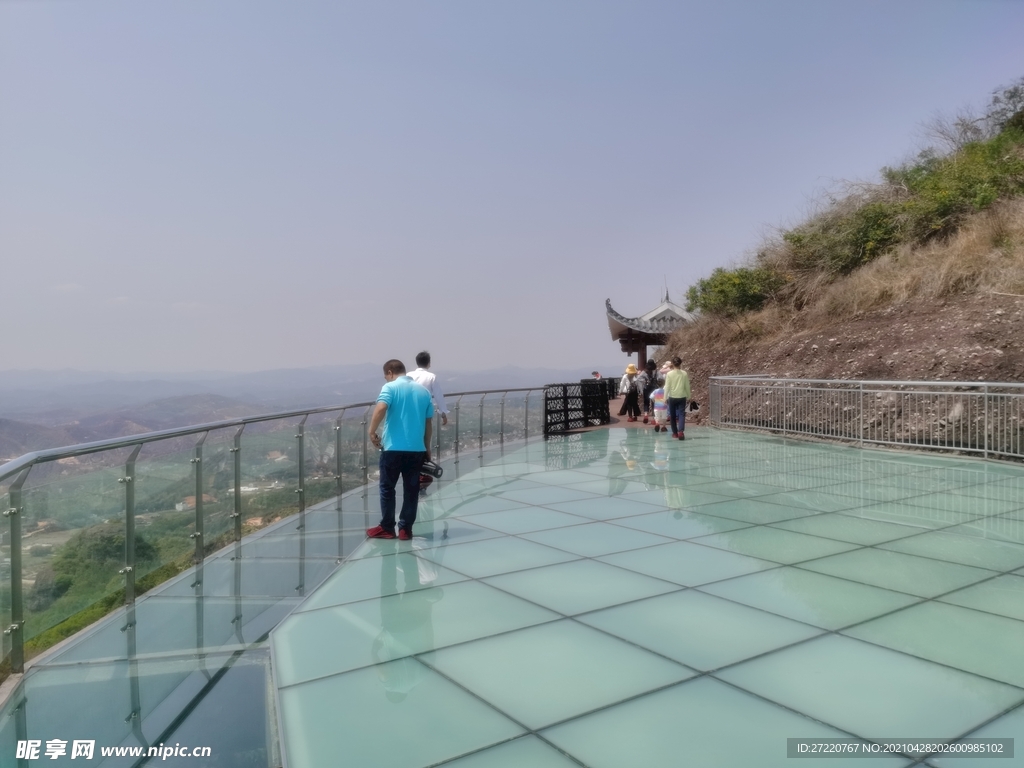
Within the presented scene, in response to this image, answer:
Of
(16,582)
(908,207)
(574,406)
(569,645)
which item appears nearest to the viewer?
(16,582)

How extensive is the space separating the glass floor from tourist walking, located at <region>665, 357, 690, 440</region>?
23.2 ft

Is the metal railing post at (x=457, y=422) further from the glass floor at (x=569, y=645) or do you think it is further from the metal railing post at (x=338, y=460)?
the glass floor at (x=569, y=645)

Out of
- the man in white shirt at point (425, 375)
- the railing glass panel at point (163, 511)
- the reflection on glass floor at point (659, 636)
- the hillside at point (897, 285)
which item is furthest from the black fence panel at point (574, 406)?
the railing glass panel at point (163, 511)

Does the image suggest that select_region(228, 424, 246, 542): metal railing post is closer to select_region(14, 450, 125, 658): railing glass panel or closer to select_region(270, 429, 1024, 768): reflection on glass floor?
Answer: select_region(270, 429, 1024, 768): reflection on glass floor

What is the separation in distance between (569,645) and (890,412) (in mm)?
12237

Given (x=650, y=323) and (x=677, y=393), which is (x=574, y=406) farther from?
(x=650, y=323)

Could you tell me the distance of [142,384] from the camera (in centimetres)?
19688

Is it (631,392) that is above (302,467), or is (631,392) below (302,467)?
above

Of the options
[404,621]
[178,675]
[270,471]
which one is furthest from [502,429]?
[178,675]

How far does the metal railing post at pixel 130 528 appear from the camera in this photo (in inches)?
203

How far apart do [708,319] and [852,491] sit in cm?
1771

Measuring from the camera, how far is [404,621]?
15.3ft

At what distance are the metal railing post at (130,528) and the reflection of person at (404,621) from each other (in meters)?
1.73

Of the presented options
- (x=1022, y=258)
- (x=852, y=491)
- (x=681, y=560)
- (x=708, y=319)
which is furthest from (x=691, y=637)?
(x=708, y=319)
